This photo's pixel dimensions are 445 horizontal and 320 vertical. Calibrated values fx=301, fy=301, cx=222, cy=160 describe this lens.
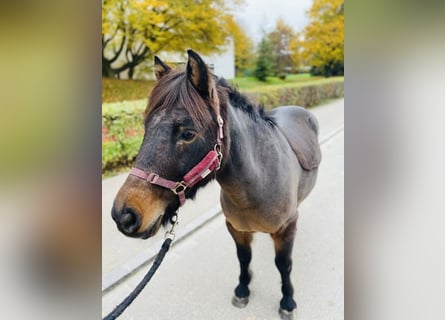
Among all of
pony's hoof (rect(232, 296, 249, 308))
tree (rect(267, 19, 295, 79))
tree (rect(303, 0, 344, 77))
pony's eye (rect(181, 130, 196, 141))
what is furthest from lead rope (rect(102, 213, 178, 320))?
tree (rect(267, 19, 295, 79))

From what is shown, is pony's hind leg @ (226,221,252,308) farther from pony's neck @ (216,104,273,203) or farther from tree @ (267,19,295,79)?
tree @ (267,19,295,79)

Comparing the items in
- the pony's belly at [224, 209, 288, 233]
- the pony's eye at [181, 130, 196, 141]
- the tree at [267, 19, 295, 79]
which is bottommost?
the pony's belly at [224, 209, 288, 233]

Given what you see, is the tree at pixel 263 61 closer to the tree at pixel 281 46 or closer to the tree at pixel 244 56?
the tree at pixel 281 46

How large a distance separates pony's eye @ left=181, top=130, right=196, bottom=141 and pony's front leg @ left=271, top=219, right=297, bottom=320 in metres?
1.06

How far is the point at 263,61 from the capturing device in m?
15.1

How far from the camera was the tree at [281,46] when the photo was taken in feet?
49.9

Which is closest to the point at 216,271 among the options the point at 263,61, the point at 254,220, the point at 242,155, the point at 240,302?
the point at 240,302

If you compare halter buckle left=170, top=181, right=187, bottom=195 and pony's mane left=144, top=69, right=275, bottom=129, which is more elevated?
pony's mane left=144, top=69, right=275, bottom=129

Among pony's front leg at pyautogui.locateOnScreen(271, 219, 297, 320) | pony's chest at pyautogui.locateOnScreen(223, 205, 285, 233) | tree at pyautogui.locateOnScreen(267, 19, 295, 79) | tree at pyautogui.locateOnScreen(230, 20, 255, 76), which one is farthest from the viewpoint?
tree at pyautogui.locateOnScreen(267, 19, 295, 79)

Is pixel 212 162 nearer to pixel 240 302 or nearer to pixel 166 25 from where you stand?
pixel 240 302

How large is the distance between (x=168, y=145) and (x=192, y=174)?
154 mm

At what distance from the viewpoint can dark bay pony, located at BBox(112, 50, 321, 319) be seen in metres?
1.12
